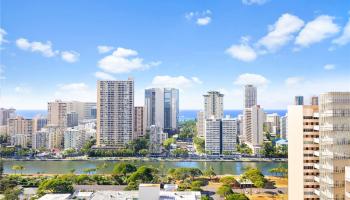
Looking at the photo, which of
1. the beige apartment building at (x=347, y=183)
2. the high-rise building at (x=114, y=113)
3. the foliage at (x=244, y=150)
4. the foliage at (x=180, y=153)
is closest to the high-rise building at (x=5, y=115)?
the high-rise building at (x=114, y=113)

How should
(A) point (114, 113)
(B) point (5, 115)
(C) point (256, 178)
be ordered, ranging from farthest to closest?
(B) point (5, 115) < (A) point (114, 113) < (C) point (256, 178)

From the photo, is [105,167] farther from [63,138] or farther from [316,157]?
[316,157]

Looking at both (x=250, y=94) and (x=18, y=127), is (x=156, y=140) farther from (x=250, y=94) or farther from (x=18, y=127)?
(x=250, y=94)

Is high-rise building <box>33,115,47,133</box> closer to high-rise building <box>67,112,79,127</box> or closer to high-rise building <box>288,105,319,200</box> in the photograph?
high-rise building <box>67,112,79,127</box>

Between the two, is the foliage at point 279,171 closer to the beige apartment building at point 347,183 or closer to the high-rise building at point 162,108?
the beige apartment building at point 347,183

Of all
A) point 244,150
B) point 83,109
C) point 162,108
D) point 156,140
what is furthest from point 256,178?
point 83,109
